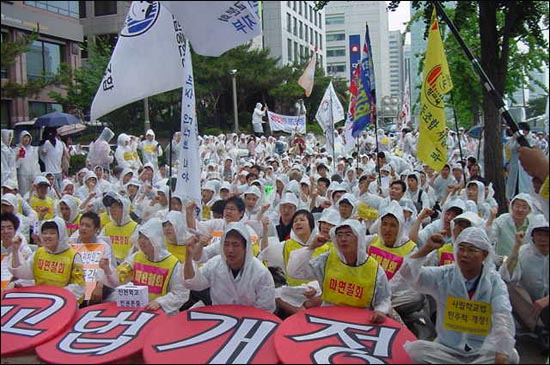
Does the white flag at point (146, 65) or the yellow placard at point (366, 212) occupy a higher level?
the white flag at point (146, 65)

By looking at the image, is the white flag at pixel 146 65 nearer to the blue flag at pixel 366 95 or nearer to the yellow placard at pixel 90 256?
the yellow placard at pixel 90 256

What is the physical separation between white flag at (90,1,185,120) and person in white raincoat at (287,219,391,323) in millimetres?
2382

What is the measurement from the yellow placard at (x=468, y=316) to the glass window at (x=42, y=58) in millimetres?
27207

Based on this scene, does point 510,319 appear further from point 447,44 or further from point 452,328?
point 447,44

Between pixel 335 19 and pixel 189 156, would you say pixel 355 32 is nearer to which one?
pixel 335 19

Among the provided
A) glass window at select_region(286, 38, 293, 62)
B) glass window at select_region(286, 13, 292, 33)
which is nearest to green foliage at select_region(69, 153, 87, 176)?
glass window at select_region(286, 38, 293, 62)

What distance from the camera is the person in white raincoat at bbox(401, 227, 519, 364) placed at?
358 cm

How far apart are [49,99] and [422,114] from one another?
2699cm

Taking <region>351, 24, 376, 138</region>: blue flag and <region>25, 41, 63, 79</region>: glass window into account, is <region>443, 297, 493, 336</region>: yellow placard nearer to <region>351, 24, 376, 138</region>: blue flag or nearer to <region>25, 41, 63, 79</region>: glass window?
<region>351, 24, 376, 138</region>: blue flag

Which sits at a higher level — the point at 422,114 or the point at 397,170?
the point at 422,114

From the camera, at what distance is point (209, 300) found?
474 cm

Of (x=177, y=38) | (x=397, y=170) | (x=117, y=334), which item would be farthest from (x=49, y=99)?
(x=117, y=334)

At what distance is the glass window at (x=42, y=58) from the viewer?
27.9 m

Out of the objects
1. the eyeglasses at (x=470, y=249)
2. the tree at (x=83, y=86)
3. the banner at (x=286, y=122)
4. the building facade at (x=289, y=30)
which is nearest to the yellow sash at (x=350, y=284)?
the eyeglasses at (x=470, y=249)
